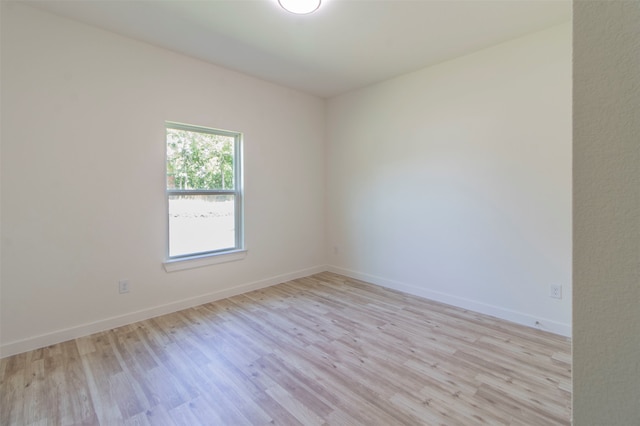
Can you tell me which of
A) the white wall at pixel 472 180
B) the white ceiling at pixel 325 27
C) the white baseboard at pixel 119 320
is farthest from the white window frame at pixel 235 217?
the white wall at pixel 472 180

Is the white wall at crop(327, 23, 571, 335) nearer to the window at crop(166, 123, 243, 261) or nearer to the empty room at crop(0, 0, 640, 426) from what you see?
the empty room at crop(0, 0, 640, 426)

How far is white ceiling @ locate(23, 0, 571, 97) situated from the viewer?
233 cm

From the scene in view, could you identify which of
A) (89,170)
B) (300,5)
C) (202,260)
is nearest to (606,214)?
(300,5)

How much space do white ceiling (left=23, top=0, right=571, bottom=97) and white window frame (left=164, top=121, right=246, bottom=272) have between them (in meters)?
0.77

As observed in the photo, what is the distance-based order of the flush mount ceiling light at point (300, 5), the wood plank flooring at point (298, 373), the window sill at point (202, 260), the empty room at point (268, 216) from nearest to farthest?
the wood plank flooring at point (298, 373) < the empty room at point (268, 216) < the flush mount ceiling light at point (300, 5) < the window sill at point (202, 260)

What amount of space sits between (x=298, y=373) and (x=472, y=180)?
8.29ft

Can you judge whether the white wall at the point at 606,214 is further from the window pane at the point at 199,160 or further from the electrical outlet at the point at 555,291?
the window pane at the point at 199,160

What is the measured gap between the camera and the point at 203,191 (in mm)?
3416

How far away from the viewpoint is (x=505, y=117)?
9.49 ft

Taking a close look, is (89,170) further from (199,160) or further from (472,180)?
(472,180)

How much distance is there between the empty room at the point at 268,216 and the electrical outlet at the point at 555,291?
0.06 ft

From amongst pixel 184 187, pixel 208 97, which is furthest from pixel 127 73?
pixel 184 187

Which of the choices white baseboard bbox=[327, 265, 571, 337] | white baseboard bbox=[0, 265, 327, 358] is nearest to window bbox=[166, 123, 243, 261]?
white baseboard bbox=[0, 265, 327, 358]

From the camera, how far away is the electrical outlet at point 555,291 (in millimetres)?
2635
